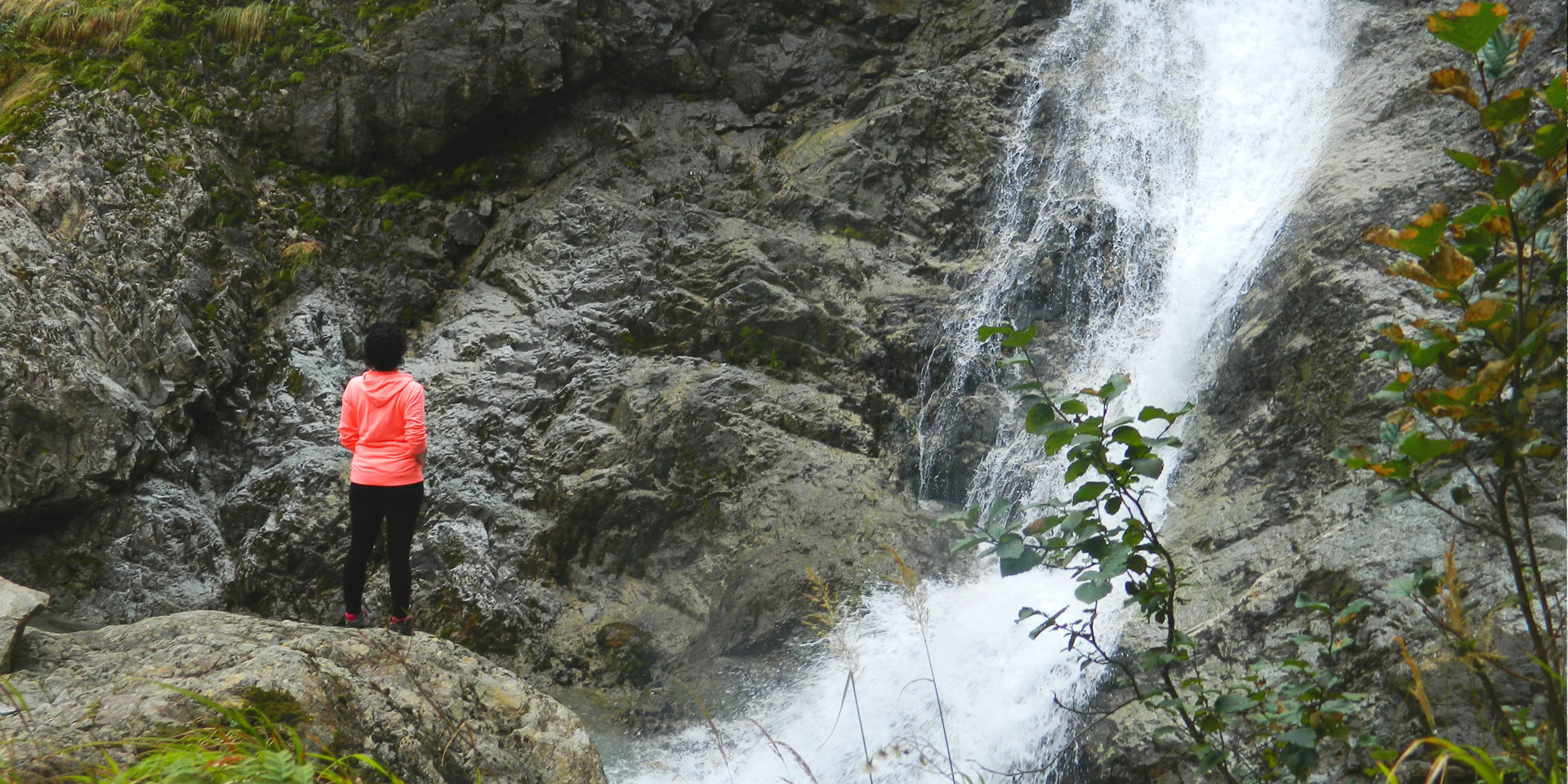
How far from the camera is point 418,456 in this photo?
4715mm

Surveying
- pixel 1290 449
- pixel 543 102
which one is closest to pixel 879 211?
pixel 543 102

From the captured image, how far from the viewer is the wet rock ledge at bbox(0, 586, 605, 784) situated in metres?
2.87

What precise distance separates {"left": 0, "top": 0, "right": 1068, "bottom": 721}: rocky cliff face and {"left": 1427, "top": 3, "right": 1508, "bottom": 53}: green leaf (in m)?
5.30

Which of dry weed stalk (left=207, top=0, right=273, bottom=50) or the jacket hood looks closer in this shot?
the jacket hood

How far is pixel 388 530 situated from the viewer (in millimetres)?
4719

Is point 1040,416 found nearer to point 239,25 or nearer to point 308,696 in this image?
point 308,696

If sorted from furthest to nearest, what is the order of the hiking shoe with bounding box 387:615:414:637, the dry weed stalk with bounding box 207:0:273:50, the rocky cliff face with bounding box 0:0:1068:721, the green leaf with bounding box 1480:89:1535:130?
the dry weed stalk with bounding box 207:0:273:50
the rocky cliff face with bounding box 0:0:1068:721
the hiking shoe with bounding box 387:615:414:637
the green leaf with bounding box 1480:89:1535:130

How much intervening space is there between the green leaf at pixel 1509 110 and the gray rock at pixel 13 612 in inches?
171

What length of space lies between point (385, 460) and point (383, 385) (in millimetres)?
365

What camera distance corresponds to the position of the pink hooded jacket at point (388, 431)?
4641 mm

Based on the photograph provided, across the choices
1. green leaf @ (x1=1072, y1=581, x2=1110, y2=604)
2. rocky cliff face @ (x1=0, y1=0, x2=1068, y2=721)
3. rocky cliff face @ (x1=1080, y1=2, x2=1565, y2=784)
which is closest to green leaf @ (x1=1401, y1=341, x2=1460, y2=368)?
green leaf @ (x1=1072, y1=581, x2=1110, y2=604)

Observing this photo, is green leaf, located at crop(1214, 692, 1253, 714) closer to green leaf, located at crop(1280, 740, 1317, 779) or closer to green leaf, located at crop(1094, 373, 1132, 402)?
green leaf, located at crop(1280, 740, 1317, 779)

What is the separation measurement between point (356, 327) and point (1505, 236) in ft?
26.8

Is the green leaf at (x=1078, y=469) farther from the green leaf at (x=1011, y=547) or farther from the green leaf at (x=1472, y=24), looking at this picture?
the green leaf at (x=1472, y=24)
